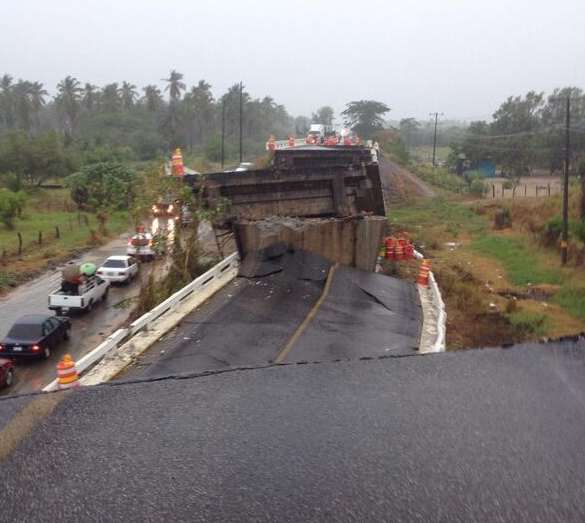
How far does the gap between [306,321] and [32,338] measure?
7626 millimetres

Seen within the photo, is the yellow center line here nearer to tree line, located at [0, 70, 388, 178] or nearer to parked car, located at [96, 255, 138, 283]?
parked car, located at [96, 255, 138, 283]

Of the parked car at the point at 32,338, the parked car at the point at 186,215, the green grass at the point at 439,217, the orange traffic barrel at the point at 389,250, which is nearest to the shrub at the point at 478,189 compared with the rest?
the green grass at the point at 439,217

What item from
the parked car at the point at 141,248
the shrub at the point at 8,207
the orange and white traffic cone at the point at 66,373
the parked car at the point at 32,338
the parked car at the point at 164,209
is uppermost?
the parked car at the point at 164,209

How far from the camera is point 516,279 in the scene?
19.8 metres

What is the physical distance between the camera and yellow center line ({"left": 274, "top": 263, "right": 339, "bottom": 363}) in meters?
6.77

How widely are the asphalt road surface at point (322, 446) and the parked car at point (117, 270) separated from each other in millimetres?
16550

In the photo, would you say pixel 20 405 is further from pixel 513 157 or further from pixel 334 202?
pixel 513 157

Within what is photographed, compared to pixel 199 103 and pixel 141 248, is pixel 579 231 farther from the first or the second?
pixel 199 103

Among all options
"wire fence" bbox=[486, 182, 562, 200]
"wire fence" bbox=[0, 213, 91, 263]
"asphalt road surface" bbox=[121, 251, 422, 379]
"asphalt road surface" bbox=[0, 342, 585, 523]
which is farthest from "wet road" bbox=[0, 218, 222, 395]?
"wire fence" bbox=[486, 182, 562, 200]

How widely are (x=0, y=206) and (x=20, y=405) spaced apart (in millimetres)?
30303

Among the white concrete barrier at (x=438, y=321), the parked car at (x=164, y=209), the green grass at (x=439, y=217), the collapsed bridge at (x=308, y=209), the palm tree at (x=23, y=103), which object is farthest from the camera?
Answer: the palm tree at (x=23, y=103)

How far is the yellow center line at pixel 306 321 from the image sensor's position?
6.77 m

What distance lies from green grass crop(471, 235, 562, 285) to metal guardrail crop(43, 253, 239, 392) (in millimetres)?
12085

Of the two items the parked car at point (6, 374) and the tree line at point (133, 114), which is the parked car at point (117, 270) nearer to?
the parked car at point (6, 374)
